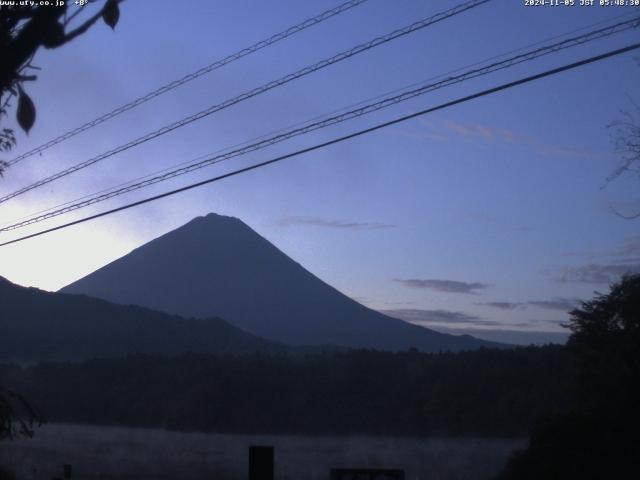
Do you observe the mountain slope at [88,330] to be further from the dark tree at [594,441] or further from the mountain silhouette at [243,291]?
the dark tree at [594,441]

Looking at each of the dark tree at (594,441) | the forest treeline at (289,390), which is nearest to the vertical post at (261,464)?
the dark tree at (594,441)

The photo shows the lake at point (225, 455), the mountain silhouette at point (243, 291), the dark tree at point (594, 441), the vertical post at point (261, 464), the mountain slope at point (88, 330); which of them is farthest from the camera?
the mountain silhouette at point (243, 291)

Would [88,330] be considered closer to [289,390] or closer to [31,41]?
[289,390]

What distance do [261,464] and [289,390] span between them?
175 ft

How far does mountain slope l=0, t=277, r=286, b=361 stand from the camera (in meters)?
70.1

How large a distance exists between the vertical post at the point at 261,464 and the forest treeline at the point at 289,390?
39155 mm

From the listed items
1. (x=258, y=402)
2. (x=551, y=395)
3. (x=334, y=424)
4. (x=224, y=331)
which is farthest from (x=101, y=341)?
(x=551, y=395)

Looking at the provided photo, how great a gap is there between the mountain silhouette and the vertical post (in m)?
107

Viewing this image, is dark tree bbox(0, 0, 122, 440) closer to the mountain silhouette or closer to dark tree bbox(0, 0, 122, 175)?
dark tree bbox(0, 0, 122, 175)

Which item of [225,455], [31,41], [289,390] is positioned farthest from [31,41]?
[289,390]

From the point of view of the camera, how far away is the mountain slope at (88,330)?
70.1m

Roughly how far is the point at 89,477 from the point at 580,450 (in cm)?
1691

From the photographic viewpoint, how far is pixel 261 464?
9609mm

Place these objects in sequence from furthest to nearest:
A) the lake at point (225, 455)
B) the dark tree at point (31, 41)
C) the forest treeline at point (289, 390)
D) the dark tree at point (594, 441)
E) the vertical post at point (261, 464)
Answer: the forest treeline at point (289, 390), the lake at point (225, 455), the dark tree at point (594, 441), the vertical post at point (261, 464), the dark tree at point (31, 41)
